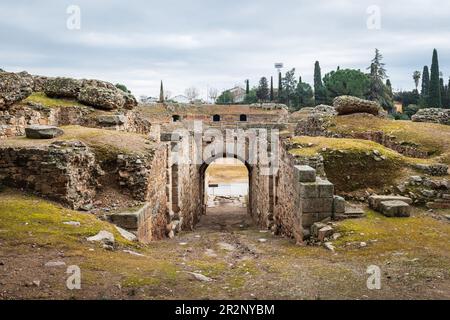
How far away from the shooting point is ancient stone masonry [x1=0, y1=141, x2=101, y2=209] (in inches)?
346

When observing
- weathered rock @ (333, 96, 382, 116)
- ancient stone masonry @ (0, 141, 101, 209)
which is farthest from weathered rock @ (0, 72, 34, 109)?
weathered rock @ (333, 96, 382, 116)

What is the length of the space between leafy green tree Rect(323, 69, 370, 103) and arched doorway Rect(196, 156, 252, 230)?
61.5 ft

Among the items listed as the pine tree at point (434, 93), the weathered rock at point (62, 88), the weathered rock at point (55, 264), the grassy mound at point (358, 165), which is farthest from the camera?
the pine tree at point (434, 93)

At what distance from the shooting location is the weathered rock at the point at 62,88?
59.6 ft

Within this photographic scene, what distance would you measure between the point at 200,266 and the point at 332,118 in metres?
14.7

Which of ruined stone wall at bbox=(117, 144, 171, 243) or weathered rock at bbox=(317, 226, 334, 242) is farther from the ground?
ruined stone wall at bbox=(117, 144, 171, 243)

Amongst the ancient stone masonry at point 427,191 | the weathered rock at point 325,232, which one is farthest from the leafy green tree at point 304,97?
the weathered rock at point 325,232

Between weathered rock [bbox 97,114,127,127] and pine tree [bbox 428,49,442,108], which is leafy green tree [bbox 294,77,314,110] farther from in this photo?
weathered rock [bbox 97,114,127,127]

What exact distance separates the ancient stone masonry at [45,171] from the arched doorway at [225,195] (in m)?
9.23

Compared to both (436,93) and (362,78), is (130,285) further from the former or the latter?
(362,78)

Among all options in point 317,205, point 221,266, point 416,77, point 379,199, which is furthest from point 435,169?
point 416,77

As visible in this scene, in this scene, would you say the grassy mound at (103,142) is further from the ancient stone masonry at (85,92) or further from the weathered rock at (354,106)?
the weathered rock at (354,106)

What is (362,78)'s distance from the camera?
1997 inches

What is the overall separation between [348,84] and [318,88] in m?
6.14
